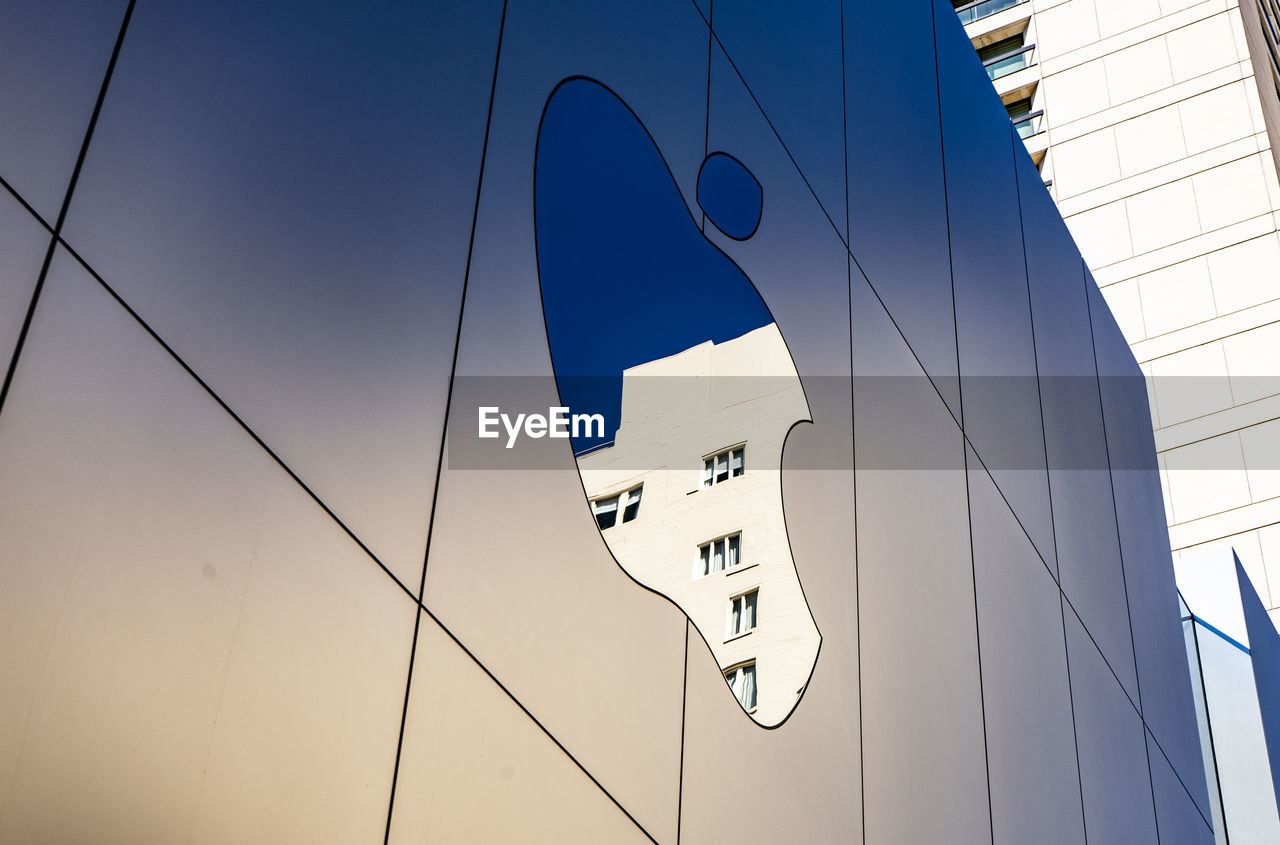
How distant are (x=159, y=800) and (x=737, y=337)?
4.02m

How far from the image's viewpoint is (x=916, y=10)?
1081 centimetres

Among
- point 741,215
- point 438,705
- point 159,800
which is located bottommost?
point 159,800

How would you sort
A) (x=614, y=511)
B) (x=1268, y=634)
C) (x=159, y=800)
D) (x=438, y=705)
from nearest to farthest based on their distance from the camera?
(x=159, y=800) < (x=438, y=705) < (x=614, y=511) < (x=1268, y=634)

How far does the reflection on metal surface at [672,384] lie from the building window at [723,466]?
0.01m

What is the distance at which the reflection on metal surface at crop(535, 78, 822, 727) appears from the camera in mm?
4832

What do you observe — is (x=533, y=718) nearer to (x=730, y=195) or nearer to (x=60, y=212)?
(x=60, y=212)

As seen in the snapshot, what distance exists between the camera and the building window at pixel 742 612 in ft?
17.9

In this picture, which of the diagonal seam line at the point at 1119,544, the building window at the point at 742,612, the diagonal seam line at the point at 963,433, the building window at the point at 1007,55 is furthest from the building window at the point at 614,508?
the building window at the point at 1007,55

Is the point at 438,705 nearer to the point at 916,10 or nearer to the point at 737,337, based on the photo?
the point at 737,337

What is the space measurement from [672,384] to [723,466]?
52 cm

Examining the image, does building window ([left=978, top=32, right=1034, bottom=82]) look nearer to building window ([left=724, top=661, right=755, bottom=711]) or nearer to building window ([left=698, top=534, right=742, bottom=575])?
building window ([left=698, top=534, right=742, bottom=575])

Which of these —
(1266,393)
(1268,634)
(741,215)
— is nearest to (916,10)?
(741,215)

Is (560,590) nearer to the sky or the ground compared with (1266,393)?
nearer to the ground

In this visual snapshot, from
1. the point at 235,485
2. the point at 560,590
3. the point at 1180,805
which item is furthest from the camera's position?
the point at 1180,805
